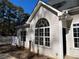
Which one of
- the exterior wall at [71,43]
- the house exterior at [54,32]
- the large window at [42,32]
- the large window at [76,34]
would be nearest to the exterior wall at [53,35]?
the house exterior at [54,32]

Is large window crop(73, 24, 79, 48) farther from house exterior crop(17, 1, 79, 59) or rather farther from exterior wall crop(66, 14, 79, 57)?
exterior wall crop(66, 14, 79, 57)

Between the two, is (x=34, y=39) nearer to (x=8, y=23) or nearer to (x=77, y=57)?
(x=77, y=57)

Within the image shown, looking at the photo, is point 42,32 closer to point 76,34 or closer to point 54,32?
point 54,32

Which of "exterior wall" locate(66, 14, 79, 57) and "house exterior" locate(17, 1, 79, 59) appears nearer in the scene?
"exterior wall" locate(66, 14, 79, 57)

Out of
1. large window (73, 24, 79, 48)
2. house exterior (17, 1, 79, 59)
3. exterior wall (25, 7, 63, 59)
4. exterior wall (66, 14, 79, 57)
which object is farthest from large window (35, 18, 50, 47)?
large window (73, 24, 79, 48)

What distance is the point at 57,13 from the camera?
1109 cm

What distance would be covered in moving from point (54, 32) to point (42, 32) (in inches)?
70.7

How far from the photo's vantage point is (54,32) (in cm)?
1154

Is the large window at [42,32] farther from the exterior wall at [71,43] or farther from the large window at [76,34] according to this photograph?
the large window at [76,34]

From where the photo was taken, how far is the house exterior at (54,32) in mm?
10469

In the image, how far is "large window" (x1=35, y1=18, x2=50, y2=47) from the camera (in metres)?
12.3

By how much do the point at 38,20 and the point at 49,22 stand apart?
194cm

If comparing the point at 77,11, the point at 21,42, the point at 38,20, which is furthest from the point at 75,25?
the point at 21,42

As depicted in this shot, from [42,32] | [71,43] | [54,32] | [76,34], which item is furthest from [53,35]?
[76,34]
